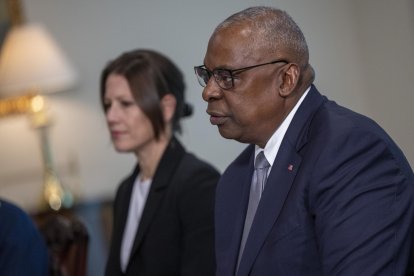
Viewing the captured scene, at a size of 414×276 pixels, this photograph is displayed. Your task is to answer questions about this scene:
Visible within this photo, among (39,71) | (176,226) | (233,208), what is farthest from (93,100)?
(233,208)

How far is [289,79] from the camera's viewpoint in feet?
5.22

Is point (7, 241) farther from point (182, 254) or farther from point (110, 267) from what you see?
point (182, 254)

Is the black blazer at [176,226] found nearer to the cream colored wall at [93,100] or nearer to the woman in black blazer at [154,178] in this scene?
the woman in black blazer at [154,178]

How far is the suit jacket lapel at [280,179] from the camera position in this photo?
1.56 metres

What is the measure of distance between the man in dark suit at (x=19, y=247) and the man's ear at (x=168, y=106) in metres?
0.61

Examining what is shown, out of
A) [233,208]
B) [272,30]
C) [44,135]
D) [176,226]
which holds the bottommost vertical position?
[44,135]

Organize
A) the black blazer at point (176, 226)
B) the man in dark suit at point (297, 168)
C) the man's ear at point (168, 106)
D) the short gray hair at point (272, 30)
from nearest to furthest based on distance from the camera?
the man in dark suit at point (297, 168), the short gray hair at point (272, 30), the black blazer at point (176, 226), the man's ear at point (168, 106)

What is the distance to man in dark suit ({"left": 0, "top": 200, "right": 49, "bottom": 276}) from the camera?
2451mm

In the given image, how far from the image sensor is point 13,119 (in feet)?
16.1

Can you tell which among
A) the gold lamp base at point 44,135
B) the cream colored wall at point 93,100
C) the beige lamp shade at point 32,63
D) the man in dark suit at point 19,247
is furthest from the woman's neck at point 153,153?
the gold lamp base at point 44,135

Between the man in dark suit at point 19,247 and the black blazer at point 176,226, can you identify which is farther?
the man in dark suit at point 19,247

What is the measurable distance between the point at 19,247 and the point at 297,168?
4.15ft

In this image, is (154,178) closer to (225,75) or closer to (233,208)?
(233,208)

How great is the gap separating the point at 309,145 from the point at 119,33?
3.34m
